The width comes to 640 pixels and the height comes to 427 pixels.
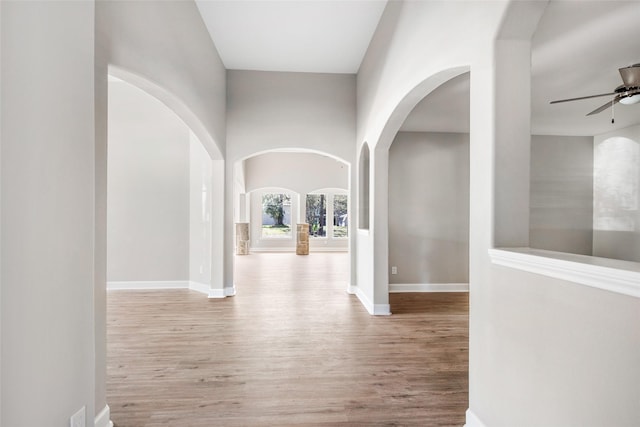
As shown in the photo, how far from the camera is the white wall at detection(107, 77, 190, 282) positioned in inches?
216

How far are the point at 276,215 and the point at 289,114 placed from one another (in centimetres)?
710

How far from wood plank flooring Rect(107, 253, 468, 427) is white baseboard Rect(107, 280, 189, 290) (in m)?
0.60

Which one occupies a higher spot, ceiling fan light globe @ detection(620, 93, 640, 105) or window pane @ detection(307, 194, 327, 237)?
ceiling fan light globe @ detection(620, 93, 640, 105)

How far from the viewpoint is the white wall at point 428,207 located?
549cm

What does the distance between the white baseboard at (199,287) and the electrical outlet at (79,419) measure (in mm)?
3643

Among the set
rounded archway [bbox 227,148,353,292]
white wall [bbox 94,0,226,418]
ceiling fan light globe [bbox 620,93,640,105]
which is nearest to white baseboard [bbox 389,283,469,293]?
white wall [bbox 94,0,226,418]

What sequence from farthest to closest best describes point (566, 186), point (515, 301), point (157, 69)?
point (566, 186), point (157, 69), point (515, 301)

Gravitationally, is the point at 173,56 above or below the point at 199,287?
above

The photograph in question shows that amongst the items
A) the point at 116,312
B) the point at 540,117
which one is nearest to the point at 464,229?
the point at 540,117

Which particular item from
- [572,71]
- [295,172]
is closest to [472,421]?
[572,71]

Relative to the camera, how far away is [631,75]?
287 cm

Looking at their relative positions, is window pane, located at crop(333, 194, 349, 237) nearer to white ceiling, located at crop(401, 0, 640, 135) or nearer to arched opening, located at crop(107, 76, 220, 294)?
white ceiling, located at crop(401, 0, 640, 135)

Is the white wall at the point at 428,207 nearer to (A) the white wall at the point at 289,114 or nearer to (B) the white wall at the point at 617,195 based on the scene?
(A) the white wall at the point at 289,114

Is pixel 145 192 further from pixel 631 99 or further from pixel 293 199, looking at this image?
pixel 293 199
